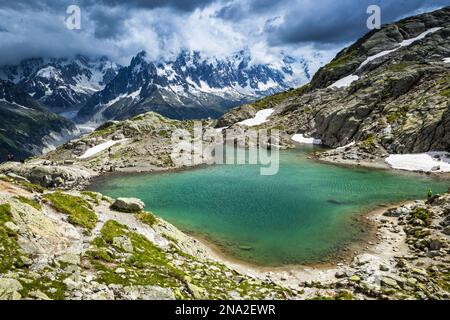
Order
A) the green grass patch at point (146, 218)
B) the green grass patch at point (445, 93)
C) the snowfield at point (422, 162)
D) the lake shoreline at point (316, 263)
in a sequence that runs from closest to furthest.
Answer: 1. the lake shoreline at point (316, 263)
2. the green grass patch at point (146, 218)
3. the snowfield at point (422, 162)
4. the green grass patch at point (445, 93)

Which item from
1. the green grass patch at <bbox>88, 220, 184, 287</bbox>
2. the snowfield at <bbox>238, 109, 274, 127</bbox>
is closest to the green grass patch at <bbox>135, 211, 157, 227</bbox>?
the green grass patch at <bbox>88, 220, 184, 287</bbox>

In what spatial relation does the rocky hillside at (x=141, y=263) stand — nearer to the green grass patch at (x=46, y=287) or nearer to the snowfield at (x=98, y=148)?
the green grass patch at (x=46, y=287)

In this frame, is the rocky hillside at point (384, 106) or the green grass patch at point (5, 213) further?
the rocky hillside at point (384, 106)

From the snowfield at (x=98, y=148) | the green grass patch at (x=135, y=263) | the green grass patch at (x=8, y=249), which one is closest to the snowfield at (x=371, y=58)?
the snowfield at (x=98, y=148)

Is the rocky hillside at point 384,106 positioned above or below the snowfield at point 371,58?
below

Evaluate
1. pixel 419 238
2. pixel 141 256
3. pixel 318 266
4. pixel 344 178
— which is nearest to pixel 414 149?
pixel 344 178

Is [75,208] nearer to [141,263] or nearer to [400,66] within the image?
[141,263]

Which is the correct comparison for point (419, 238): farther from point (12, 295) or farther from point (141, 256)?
point (12, 295)
